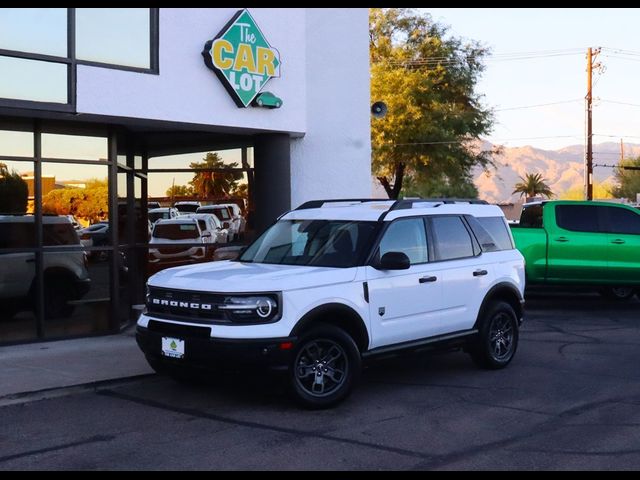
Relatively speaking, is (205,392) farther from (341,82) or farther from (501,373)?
(341,82)

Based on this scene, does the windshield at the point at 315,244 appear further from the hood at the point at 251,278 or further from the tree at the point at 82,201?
the tree at the point at 82,201

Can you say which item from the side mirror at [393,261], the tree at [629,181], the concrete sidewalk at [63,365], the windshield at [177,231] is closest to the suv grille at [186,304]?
the concrete sidewalk at [63,365]

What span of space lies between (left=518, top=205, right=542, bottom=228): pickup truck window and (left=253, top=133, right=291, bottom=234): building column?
16.5 ft

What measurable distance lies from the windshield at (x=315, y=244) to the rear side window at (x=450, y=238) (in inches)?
36.3

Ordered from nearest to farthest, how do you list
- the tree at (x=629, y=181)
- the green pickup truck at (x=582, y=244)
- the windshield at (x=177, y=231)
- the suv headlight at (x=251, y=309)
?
the suv headlight at (x=251, y=309) → the windshield at (x=177, y=231) → the green pickup truck at (x=582, y=244) → the tree at (x=629, y=181)

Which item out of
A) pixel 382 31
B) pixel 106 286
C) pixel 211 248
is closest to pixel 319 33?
pixel 211 248

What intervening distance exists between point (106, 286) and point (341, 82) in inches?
212

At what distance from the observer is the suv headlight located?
7.01 m

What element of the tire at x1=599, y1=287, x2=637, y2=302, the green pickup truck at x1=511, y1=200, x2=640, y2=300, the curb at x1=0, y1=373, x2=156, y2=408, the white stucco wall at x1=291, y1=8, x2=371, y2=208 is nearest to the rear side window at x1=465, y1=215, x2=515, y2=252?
the curb at x1=0, y1=373, x2=156, y2=408

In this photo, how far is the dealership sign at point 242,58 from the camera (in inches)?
467

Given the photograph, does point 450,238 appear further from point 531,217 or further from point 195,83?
point 531,217

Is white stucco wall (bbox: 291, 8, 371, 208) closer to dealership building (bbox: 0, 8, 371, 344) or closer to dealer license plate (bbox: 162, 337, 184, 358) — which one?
dealership building (bbox: 0, 8, 371, 344)

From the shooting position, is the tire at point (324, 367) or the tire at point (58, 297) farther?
the tire at point (58, 297)

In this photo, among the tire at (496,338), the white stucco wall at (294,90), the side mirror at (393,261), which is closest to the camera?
the side mirror at (393,261)
